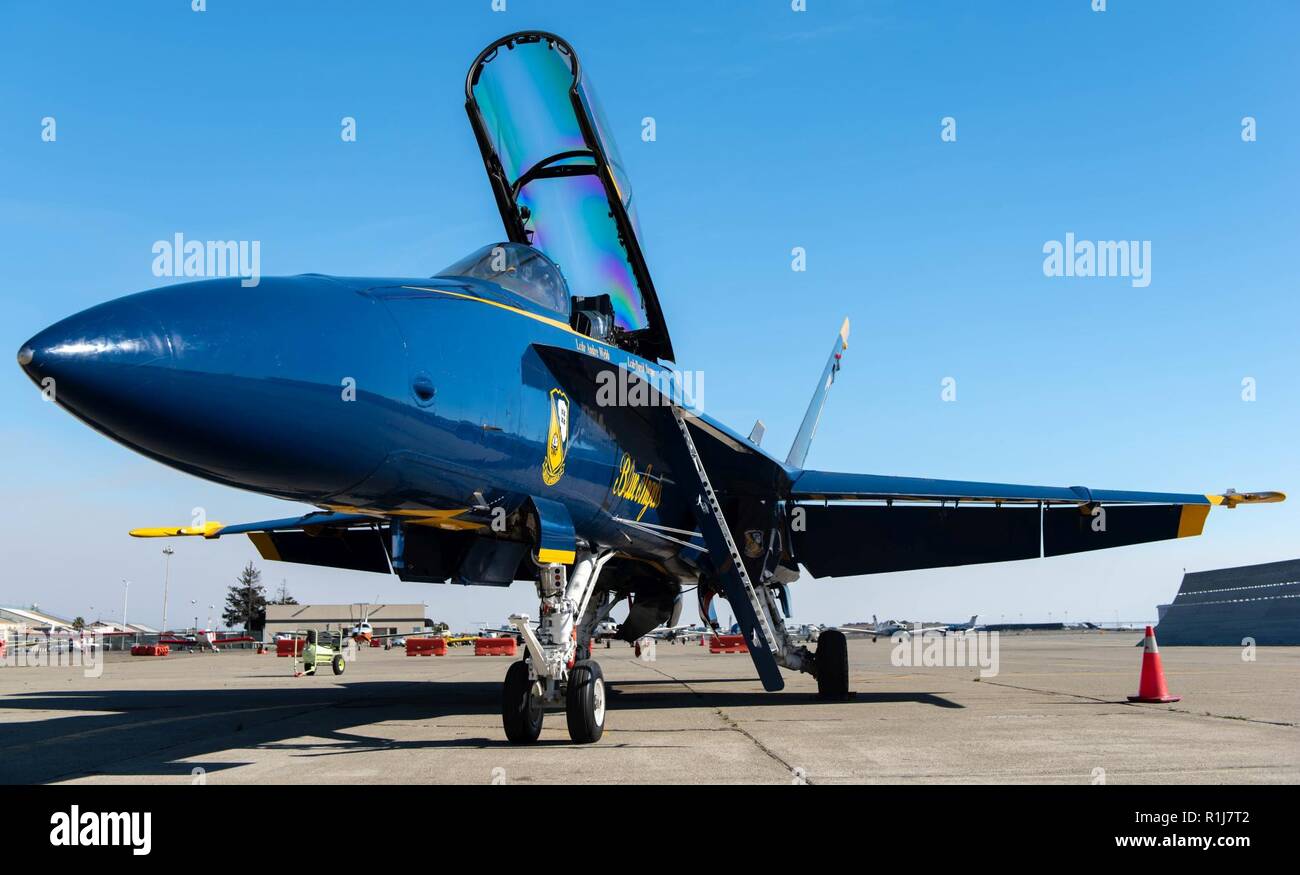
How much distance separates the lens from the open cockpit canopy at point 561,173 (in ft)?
30.0

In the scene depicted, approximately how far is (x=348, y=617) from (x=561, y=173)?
280 ft

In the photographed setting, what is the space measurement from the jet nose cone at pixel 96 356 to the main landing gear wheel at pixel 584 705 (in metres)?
4.59

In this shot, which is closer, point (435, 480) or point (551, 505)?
point (435, 480)

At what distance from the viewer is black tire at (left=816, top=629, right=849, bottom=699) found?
13305 millimetres

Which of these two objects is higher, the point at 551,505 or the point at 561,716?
the point at 551,505

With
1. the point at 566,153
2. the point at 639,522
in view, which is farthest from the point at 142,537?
the point at 566,153

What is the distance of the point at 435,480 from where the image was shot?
677cm

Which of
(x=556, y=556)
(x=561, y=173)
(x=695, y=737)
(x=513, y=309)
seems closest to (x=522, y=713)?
(x=556, y=556)

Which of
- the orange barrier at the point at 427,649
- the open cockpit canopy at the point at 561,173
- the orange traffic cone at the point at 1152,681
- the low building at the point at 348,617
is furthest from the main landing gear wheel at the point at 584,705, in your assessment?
the low building at the point at 348,617

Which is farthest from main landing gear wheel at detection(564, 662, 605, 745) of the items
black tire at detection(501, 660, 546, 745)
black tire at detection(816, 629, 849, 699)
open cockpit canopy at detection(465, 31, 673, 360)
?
black tire at detection(816, 629, 849, 699)

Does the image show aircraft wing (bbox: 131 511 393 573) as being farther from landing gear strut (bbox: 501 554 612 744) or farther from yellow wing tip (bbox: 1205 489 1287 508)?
yellow wing tip (bbox: 1205 489 1287 508)

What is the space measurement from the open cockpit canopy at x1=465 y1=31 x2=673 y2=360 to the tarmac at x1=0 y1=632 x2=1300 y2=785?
4309mm
